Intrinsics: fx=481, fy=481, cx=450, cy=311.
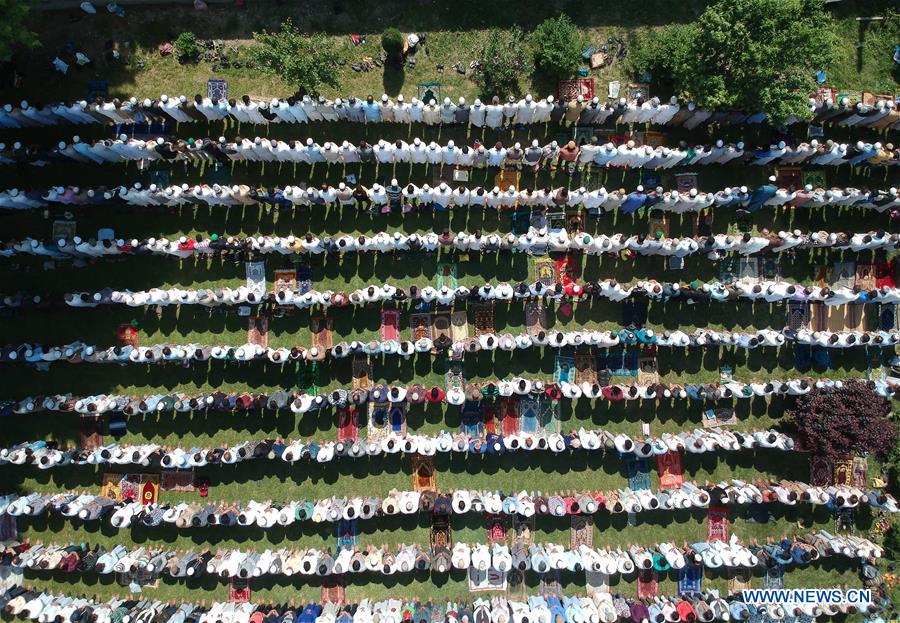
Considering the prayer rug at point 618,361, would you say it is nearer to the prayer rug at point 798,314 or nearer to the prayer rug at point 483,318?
the prayer rug at point 483,318

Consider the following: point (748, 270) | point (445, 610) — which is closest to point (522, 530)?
point (445, 610)

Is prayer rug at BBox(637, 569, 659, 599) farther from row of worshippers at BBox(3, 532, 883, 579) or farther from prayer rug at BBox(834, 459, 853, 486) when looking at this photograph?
prayer rug at BBox(834, 459, 853, 486)

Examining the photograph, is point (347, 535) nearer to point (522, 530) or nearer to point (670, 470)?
point (522, 530)

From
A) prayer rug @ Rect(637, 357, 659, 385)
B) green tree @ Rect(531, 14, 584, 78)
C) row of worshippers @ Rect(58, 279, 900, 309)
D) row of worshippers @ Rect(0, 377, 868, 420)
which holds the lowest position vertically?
row of worshippers @ Rect(0, 377, 868, 420)

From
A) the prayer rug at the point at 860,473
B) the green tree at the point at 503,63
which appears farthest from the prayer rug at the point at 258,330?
the prayer rug at the point at 860,473

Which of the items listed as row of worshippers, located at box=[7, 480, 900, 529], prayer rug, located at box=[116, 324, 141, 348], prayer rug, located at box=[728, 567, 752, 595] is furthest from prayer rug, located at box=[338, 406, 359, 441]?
prayer rug, located at box=[728, 567, 752, 595]
